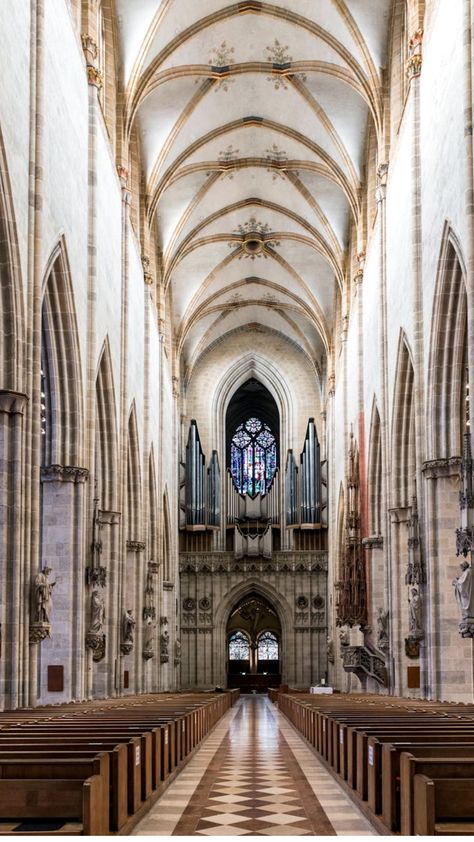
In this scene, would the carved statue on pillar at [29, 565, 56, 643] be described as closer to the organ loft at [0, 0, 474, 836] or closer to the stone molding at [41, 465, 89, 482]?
the organ loft at [0, 0, 474, 836]

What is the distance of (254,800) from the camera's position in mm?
9898

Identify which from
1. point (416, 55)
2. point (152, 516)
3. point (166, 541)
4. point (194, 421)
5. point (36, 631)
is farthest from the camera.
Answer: point (194, 421)

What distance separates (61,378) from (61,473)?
188 centimetres

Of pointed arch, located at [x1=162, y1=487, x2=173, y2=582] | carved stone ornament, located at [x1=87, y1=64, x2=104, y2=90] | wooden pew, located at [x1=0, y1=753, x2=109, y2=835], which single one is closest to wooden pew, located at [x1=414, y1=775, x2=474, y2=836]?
wooden pew, located at [x1=0, y1=753, x2=109, y2=835]

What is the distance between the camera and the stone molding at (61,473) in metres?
21.0

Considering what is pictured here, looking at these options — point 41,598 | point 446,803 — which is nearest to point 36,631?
point 41,598

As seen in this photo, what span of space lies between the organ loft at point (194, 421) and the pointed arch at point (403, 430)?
0.07m

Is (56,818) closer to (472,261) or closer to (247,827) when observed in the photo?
(247,827)

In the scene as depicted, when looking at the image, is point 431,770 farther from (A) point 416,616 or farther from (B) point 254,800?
(A) point 416,616

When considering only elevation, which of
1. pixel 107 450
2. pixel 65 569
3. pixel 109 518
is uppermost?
pixel 107 450

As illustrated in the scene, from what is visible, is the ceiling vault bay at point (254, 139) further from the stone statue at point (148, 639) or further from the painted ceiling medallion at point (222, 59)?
the stone statue at point (148, 639)

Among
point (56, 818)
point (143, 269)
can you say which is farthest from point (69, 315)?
point (56, 818)

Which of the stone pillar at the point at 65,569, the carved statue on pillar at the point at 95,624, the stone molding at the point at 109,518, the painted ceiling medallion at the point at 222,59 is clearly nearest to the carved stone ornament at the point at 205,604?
the stone molding at the point at 109,518

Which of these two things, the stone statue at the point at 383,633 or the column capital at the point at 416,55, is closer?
the column capital at the point at 416,55
